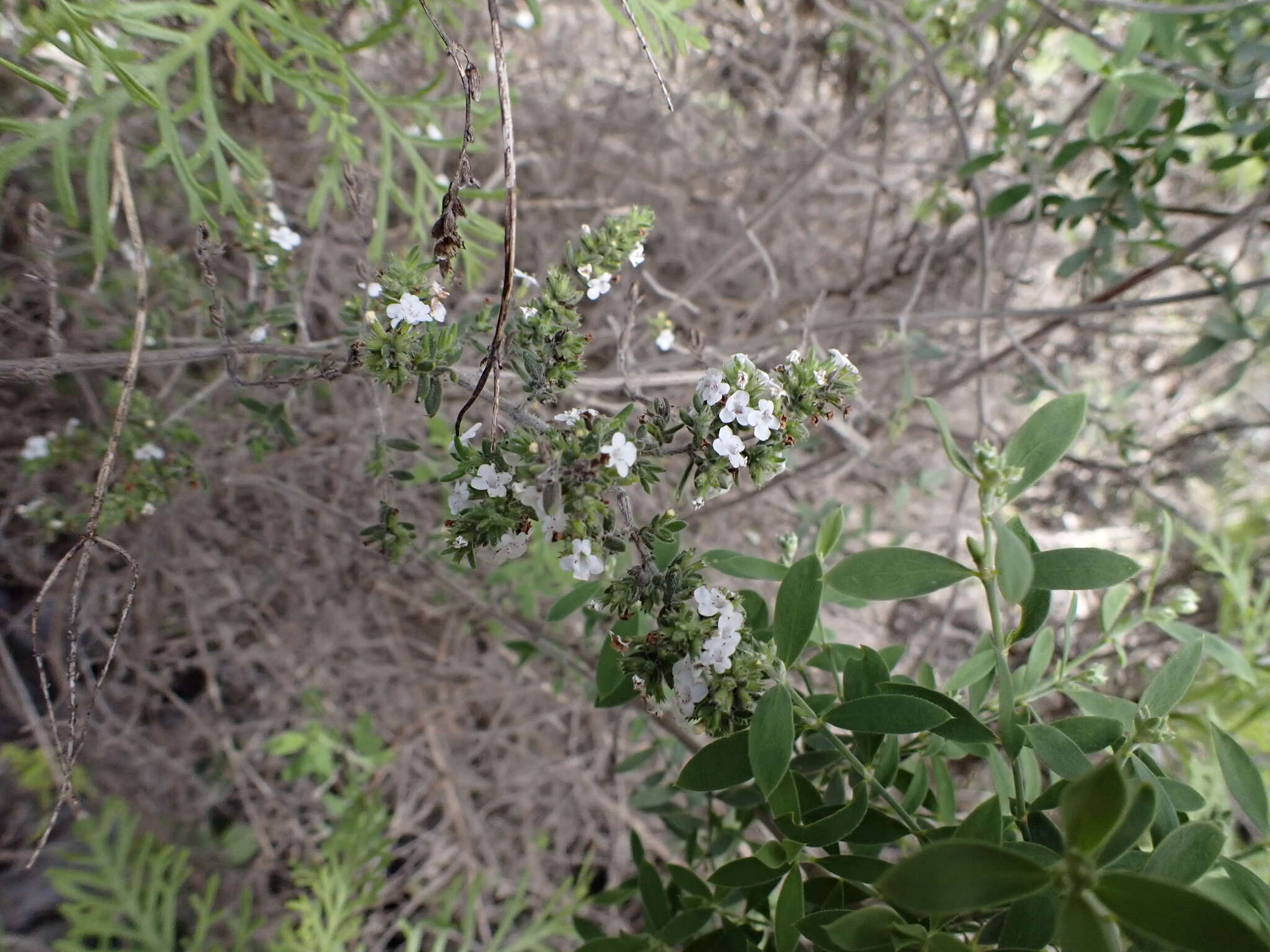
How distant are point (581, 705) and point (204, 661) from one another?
1155 millimetres

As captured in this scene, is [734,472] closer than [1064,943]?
No

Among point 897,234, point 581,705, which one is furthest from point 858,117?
point 581,705

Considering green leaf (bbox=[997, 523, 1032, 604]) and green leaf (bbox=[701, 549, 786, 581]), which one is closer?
green leaf (bbox=[997, 523, 1032, 604])

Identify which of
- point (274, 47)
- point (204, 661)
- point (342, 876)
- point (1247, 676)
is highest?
point (274, 47)

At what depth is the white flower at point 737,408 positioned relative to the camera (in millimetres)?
972

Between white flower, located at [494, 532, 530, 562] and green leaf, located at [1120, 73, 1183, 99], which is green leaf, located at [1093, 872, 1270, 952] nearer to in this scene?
white flower, located at [494, 532, 530, 562]

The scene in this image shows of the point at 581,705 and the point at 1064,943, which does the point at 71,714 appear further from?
the point at 581,705

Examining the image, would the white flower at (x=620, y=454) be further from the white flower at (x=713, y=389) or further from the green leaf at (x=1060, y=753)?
the green leaf at (x=1060, y=753)

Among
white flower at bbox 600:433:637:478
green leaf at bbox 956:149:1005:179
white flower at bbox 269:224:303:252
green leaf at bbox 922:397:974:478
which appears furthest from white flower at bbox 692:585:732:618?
green leaf at bbox 956:149:1005:179

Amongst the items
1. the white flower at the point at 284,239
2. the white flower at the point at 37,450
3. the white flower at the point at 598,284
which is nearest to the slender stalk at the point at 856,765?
the white flower at the point at 598,284

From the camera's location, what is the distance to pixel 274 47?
217cm

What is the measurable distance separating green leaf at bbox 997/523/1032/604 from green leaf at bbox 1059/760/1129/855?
0.16m

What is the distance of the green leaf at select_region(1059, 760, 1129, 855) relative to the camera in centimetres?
60

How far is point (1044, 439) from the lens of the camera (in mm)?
918
